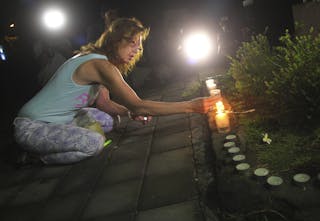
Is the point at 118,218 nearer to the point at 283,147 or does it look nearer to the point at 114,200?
the point at 114,200

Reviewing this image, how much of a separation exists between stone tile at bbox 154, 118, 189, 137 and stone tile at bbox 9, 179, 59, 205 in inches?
67.7

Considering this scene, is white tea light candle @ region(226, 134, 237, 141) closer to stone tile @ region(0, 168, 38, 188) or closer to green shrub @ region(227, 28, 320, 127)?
green shrub @ region(227, 28, 320, 127)

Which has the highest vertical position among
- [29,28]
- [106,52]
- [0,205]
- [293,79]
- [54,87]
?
[29,28]

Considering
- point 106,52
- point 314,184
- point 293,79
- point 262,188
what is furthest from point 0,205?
point 293,79

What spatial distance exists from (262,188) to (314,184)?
0.39 metres

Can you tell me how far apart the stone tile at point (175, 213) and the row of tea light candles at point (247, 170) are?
0.54 meters

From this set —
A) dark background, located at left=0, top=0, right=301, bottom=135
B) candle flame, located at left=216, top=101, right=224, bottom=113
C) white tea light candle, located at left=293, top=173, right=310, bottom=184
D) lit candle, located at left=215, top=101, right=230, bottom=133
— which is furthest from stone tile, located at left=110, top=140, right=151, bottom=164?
dark background, located at left=0, top=0, right=301, bottom=135

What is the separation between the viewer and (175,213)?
9.35 ft

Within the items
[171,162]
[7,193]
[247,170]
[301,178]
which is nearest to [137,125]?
[171,162]

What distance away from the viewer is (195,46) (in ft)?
22.6

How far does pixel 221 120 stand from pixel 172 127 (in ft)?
4.46

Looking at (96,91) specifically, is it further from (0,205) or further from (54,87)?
(0,205)

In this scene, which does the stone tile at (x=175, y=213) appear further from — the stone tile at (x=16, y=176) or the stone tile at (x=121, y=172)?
the stone tile at (x=16, y=176)

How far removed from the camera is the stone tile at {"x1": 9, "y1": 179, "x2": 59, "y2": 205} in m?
3.91
